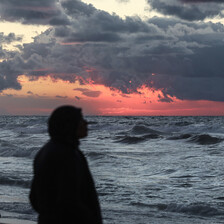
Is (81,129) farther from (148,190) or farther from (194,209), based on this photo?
(148,190)

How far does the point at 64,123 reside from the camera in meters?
2.92

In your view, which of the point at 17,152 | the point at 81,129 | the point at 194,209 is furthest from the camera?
the point at 17,152

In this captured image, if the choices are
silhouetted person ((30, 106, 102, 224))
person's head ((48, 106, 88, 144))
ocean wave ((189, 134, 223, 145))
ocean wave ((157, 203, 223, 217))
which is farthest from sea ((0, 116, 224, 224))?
ocean wave ((189, 134, 223, 145))

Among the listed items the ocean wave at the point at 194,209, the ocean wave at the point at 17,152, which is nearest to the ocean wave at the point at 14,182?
the ocean wave at the point at 194,209

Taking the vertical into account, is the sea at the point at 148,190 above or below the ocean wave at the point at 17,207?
below

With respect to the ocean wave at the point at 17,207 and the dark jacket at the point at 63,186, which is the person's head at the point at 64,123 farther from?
the ocean wave at the point at 17,207

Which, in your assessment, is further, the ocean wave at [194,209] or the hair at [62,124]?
the ocean wave at [194,209]

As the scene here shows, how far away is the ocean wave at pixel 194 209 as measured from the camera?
876 centimetres

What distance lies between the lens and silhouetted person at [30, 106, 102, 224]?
278 centimetres

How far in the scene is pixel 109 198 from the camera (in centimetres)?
1003

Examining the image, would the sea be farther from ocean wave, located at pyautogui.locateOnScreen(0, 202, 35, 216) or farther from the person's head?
the person's head

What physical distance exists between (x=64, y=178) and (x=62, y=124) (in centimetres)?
37

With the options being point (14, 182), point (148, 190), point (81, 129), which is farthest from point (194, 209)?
point (81, 129)

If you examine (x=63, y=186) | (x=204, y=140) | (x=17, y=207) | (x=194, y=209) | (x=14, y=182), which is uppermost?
(x=63, y=186)
